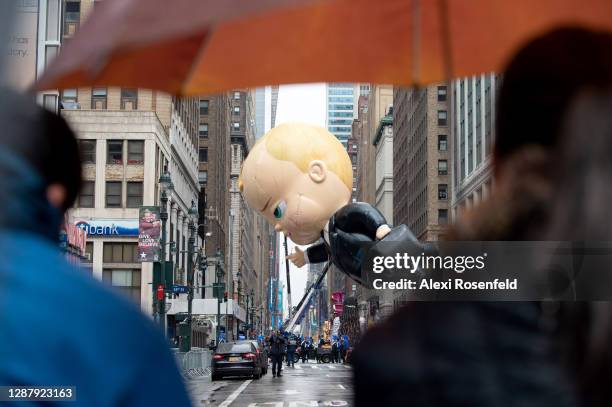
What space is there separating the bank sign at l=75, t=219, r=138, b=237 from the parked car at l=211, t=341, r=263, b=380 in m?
32.5

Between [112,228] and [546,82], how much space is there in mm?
64989

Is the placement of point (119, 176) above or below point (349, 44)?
above

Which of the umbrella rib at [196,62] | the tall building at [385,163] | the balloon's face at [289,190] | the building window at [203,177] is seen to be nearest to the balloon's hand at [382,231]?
the balloon's face at [289,190]

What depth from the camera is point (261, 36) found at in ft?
11.8

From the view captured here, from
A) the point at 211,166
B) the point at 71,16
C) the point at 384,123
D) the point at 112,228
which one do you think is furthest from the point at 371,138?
the point at 112,228

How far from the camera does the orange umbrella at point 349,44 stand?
333 cm

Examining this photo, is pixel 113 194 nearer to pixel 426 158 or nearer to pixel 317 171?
pixel 426 158

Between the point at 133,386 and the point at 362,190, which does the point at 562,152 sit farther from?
the point at 362,190

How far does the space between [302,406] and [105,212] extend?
49274mm

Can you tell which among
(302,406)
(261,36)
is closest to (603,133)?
(261,36)

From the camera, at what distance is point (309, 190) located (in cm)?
855

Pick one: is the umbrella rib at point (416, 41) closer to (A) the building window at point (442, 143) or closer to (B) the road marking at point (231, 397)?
(B) the road marking at point (231, 397)

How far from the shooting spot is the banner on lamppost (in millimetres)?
35875

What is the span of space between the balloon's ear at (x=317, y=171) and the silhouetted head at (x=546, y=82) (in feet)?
21.5
